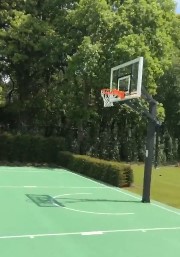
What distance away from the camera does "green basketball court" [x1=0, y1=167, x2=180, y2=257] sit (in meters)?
9.09

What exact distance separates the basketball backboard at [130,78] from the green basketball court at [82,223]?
3.85m

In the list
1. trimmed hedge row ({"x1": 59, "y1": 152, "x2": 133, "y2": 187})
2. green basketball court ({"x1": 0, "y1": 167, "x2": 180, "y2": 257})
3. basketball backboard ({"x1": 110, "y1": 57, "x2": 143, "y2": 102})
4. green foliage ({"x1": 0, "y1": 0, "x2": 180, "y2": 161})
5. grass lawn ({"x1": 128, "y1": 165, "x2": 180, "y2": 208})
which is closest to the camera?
green basketball court ({"x1": 0, "y1": 167, "x2": 180, "y2": 257})

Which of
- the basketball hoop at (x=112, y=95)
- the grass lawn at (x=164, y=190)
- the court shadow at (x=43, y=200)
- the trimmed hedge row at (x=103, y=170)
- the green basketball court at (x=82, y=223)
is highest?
the basketball hoop at (x=112, y=95)

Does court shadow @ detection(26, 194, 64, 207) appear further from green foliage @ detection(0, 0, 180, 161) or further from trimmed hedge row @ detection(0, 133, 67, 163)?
trimmed hedge row @ detection(0, 133, 67, 163)

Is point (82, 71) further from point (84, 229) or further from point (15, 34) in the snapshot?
point (84, 229)

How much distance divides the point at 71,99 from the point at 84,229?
62.8ft

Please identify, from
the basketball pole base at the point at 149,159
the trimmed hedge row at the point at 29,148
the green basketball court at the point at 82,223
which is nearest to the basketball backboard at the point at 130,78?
the basketball pole base at the point at 149,159

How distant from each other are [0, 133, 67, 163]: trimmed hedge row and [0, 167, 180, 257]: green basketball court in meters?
10.7

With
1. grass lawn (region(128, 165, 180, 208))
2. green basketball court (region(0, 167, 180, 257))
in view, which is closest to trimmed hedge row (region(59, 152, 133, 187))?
grass lawn (region(128, 165, 180, 208))

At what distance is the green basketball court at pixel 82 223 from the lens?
909 centimetres

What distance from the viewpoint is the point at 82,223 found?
1152 cm

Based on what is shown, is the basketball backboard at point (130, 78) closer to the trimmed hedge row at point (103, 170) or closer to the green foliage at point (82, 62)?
the trimmed hedge row at point (103, 170)

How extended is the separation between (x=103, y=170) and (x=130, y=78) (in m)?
6.30

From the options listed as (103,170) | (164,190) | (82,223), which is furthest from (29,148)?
(82,223)
